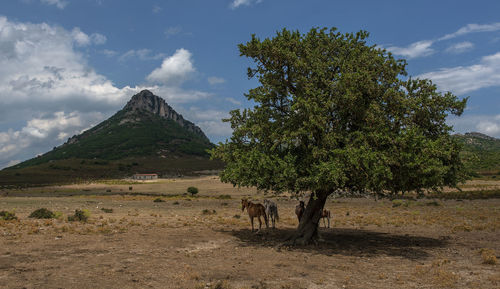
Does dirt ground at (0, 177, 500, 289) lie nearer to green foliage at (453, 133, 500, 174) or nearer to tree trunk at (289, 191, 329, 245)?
tree trunk at (289, 191, 329, 245)

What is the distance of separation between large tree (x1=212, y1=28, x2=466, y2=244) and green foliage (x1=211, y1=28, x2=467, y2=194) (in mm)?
48

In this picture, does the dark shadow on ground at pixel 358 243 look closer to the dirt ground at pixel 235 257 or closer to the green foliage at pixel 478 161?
the dirt ground at pixel 235 257

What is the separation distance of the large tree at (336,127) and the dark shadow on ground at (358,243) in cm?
143

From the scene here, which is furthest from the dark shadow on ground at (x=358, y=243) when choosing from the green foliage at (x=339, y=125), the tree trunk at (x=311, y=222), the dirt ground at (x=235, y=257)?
the green foliage at (x=339, y=125)

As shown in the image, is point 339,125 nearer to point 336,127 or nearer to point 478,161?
point 336,127

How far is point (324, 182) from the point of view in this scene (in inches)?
581

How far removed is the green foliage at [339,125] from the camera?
14.2 meters

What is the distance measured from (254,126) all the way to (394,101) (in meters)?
6.87

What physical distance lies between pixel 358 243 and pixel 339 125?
7.03m

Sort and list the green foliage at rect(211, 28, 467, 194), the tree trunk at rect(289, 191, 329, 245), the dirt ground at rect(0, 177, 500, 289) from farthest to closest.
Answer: the tree trunk at rect(289, 191, 329, 245) → the green foliage at rect(211, 28, 467, 194) → the dirt ground at rect(0, 177, 500, 289)

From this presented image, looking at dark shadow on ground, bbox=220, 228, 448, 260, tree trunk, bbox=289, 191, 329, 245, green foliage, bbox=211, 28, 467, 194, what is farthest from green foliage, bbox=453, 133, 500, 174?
tree trunk, bbox=289, 191, 329, 245

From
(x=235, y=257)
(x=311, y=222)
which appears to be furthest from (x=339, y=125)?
(x=235, y=257)

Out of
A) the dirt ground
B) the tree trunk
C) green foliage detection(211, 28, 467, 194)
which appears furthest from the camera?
the tree trunk

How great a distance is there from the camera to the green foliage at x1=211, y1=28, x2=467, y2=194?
14.2 metres
